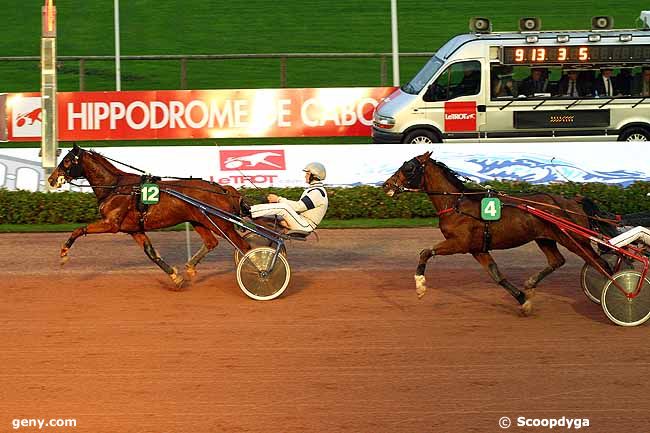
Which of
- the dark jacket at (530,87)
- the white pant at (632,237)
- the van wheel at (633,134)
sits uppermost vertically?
the dark jacket at (530,87)

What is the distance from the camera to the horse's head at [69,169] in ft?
40.3

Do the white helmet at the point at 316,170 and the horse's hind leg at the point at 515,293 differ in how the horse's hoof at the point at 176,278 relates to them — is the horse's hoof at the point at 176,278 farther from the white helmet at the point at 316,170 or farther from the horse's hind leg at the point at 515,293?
the horse's hind leg at the point at 515,293

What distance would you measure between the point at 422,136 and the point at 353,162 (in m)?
5.03

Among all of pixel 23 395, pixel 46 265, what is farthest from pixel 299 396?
pixel 46 265

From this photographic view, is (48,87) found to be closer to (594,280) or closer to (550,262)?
(550,262)

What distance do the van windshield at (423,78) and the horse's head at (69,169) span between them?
38.5 ft

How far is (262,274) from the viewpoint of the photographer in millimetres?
11594

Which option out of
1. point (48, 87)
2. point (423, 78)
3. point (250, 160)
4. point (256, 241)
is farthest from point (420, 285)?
point (423, 78)

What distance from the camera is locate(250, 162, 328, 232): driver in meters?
11.7

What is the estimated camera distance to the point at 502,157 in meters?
18.3

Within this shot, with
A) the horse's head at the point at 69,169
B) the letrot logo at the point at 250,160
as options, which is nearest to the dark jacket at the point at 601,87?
the letrot logo at the point at 250,160

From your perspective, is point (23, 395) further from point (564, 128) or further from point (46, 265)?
point (564, 128)

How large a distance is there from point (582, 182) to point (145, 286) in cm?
837

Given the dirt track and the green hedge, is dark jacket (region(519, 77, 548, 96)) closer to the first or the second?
the green hedge
